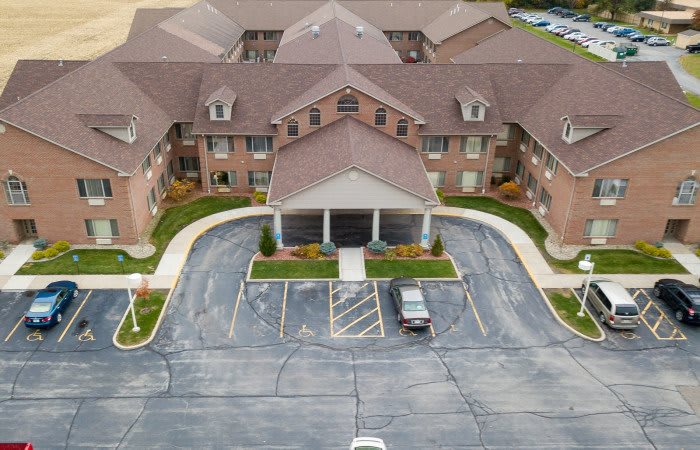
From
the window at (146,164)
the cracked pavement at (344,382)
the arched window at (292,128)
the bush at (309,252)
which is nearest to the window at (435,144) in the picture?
the arched window at (292,128)

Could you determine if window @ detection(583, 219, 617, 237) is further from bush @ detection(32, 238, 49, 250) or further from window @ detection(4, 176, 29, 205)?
window @ detection(4, 176, 29, 205)

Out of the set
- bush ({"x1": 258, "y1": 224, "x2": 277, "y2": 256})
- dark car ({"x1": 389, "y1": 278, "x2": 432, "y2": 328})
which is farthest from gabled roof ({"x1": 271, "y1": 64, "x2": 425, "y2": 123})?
dark car ({"x1": 389, "y1": 278, "x2": 432, "y2": 328})

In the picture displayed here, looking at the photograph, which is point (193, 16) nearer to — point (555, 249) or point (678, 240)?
point (555, 249)

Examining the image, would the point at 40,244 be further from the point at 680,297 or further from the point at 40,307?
the point at 680,297

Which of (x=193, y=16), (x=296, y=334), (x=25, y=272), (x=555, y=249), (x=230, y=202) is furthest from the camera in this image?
(x=193, y=16)

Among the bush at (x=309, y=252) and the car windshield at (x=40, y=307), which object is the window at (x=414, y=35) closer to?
the bush at (x=309, y=252)

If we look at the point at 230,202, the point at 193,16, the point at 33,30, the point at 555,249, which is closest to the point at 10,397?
the point at 230,202
